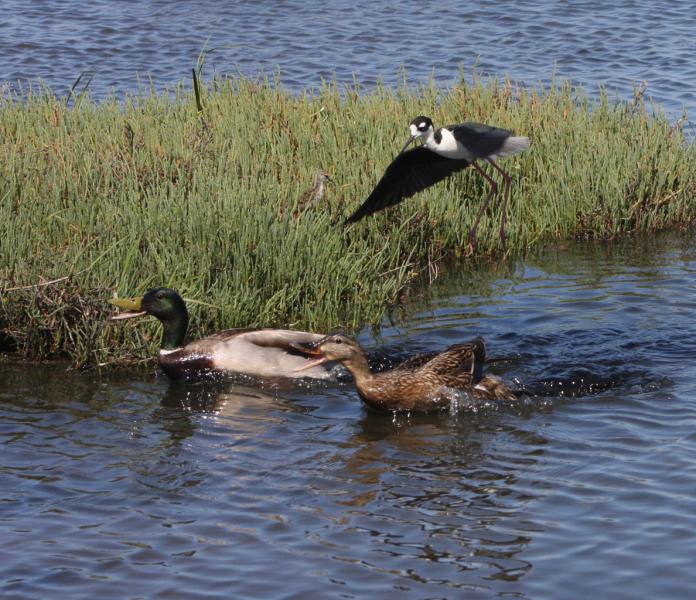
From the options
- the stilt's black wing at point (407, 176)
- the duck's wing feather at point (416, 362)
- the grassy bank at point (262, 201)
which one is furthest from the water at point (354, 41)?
the duck's wing feather at point (416, 362)

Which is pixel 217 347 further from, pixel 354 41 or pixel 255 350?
pixel 354 41

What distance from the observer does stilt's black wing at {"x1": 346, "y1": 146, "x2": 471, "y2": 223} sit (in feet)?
29.4

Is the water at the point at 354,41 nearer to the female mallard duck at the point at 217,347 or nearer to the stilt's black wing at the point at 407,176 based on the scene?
the stilt's black wing at the point at 407,176

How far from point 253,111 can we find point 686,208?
392 centimetres

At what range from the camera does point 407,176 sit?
9.27 m

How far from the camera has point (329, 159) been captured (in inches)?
403

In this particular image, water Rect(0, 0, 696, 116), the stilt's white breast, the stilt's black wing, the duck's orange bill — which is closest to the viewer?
the duck's orange bill

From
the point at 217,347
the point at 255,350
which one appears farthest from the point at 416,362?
Answer: the point at 217,347

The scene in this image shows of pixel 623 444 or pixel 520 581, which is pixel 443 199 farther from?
pixel 520 581

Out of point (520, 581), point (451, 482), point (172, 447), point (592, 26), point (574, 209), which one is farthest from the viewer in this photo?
point (592, 26)

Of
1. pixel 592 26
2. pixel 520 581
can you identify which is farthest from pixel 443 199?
pixel 592 26

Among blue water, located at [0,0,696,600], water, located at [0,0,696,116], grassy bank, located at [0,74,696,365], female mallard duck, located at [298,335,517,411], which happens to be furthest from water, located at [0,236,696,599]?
water, located at [0,0,696,116]

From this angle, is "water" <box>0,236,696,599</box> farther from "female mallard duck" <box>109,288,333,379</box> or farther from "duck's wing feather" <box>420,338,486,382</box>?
"duck's wing feather" <box>420,338,486,382</box>

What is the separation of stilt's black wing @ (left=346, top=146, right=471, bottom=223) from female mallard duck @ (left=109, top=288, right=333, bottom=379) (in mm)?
1656
